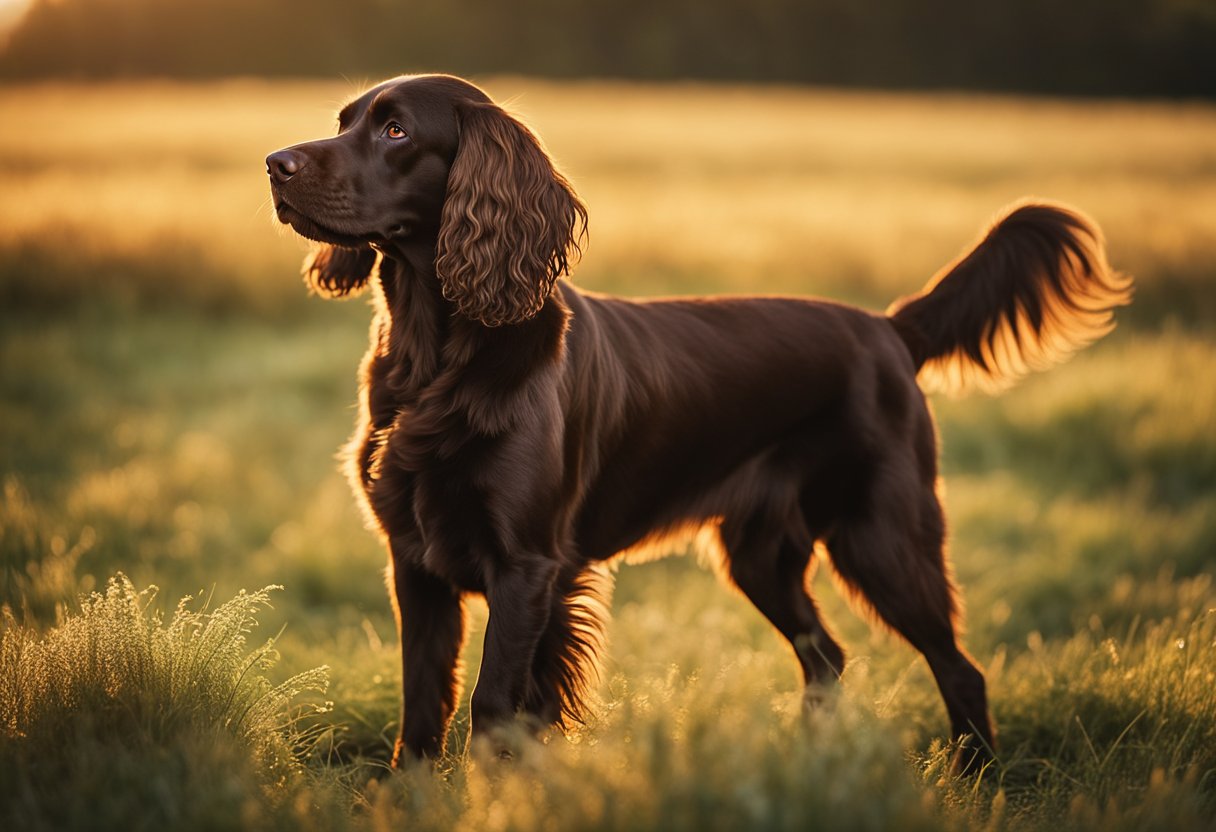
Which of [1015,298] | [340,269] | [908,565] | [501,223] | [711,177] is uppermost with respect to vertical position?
[711,177]

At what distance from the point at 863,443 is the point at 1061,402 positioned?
171 inches

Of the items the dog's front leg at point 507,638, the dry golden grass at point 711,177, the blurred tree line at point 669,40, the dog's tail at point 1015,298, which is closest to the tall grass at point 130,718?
the dog's front leg at point 507,638

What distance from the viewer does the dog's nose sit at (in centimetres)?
271

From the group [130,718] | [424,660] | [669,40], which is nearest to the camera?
[130,718]

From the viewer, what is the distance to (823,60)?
45156 mm

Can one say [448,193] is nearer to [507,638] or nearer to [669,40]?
[507,638]

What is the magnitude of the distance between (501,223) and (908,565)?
1605 mm

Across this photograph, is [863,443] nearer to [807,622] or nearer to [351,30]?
[807,622]

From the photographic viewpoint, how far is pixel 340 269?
3.38 meters

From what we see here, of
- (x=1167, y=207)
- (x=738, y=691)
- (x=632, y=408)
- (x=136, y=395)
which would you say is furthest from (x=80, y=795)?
(x=1167, y=207)

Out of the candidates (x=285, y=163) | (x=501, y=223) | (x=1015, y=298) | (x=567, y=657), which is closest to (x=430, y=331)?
(x=501, y=223)

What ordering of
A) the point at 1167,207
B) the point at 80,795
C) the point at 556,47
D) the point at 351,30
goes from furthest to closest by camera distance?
the point at 556,47, the point at 351,30, the point at 1167,207, the point at 80,795

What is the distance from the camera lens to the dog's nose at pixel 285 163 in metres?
2.71

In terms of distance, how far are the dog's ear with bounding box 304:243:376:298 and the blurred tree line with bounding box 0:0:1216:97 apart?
28.1m
